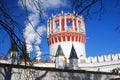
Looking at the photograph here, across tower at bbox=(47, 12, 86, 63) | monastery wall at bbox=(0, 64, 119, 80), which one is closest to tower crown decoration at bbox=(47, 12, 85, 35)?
tower at bbox=(47, 12, 86, 63)

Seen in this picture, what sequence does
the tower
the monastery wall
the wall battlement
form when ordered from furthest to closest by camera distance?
the tower < the wall battlement < the monastery wall

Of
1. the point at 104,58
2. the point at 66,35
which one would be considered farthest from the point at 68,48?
the point at 104,58

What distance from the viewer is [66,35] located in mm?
47719

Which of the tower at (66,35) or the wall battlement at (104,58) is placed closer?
the wall battlement at (104,58)

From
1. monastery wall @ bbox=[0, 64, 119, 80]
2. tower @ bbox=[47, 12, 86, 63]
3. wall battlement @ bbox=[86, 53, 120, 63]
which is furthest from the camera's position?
tower @ bbox=[47, 12, 86, 63]

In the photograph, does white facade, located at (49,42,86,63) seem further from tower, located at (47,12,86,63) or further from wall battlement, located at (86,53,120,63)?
wall battlement, located at (86,53,120,63)

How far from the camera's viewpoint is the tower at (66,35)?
4784 centimetres

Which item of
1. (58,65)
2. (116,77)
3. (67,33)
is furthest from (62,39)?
(116,77)

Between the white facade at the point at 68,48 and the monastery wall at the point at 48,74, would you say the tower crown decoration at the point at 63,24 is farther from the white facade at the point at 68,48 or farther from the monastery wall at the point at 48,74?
the monastery wall at the point at 48,74

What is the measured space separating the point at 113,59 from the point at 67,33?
1089 centimetres

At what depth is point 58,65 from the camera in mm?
32969

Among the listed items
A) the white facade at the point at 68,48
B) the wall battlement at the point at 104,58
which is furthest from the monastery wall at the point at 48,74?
the white facade at the point at 68,48

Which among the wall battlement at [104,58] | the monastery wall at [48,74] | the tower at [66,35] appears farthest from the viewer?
the tower at [66,35]

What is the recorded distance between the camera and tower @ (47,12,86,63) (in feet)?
157
